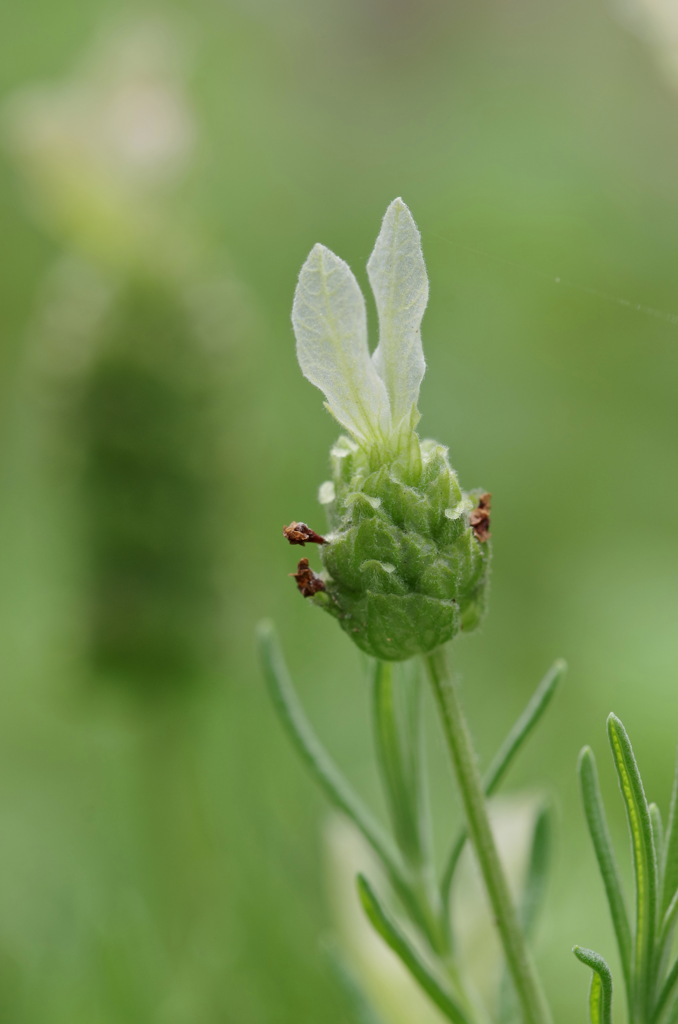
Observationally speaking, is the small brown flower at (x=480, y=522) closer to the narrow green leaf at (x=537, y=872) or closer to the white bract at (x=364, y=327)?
the white bract at (x=364, y=327)

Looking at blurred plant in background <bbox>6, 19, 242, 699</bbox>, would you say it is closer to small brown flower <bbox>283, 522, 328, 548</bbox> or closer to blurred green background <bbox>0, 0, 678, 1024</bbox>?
blurred green background <bbox>0, 0, 678, 1024</bbox>

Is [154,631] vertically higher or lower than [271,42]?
lower

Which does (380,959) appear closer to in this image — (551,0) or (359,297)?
(359,297)

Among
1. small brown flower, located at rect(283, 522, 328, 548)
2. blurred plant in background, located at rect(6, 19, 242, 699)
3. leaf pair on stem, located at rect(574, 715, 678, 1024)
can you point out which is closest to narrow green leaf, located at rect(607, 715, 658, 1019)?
leaf pair on stem, located at rect(574, 715, 678, 1024)

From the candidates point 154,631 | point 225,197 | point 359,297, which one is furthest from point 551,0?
point 359,297

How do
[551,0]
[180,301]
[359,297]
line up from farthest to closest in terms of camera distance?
[551,0]
[180,301]
[359,297]

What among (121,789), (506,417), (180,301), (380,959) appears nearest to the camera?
(380,959)

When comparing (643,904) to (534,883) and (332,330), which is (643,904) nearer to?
(534,883)
